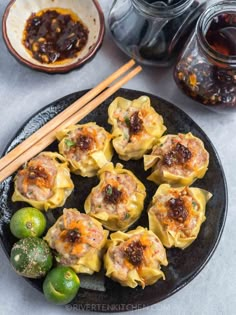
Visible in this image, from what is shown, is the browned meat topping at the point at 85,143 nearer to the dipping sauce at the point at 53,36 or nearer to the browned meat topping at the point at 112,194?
the browned meat topping at the point at 112,194

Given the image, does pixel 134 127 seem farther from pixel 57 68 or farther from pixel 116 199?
pixel 57 68

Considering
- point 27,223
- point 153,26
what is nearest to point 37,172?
point 27,223

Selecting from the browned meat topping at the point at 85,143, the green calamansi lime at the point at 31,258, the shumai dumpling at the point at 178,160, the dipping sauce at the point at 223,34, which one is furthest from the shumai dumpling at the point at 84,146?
the dipping sauce at the point at 223,34

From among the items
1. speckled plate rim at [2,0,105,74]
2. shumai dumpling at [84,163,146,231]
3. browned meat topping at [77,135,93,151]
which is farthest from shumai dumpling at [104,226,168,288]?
speckled plate rim at [2,0,105,74]

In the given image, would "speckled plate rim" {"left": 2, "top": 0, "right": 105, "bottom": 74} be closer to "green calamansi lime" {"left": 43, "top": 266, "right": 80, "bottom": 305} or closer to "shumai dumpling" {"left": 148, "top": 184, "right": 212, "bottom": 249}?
"shumai dumpling" {"left": 148, "top": 184, "right": 212, "bottom": 249}

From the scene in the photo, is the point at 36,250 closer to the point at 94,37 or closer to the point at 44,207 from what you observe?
the point at 44,207
